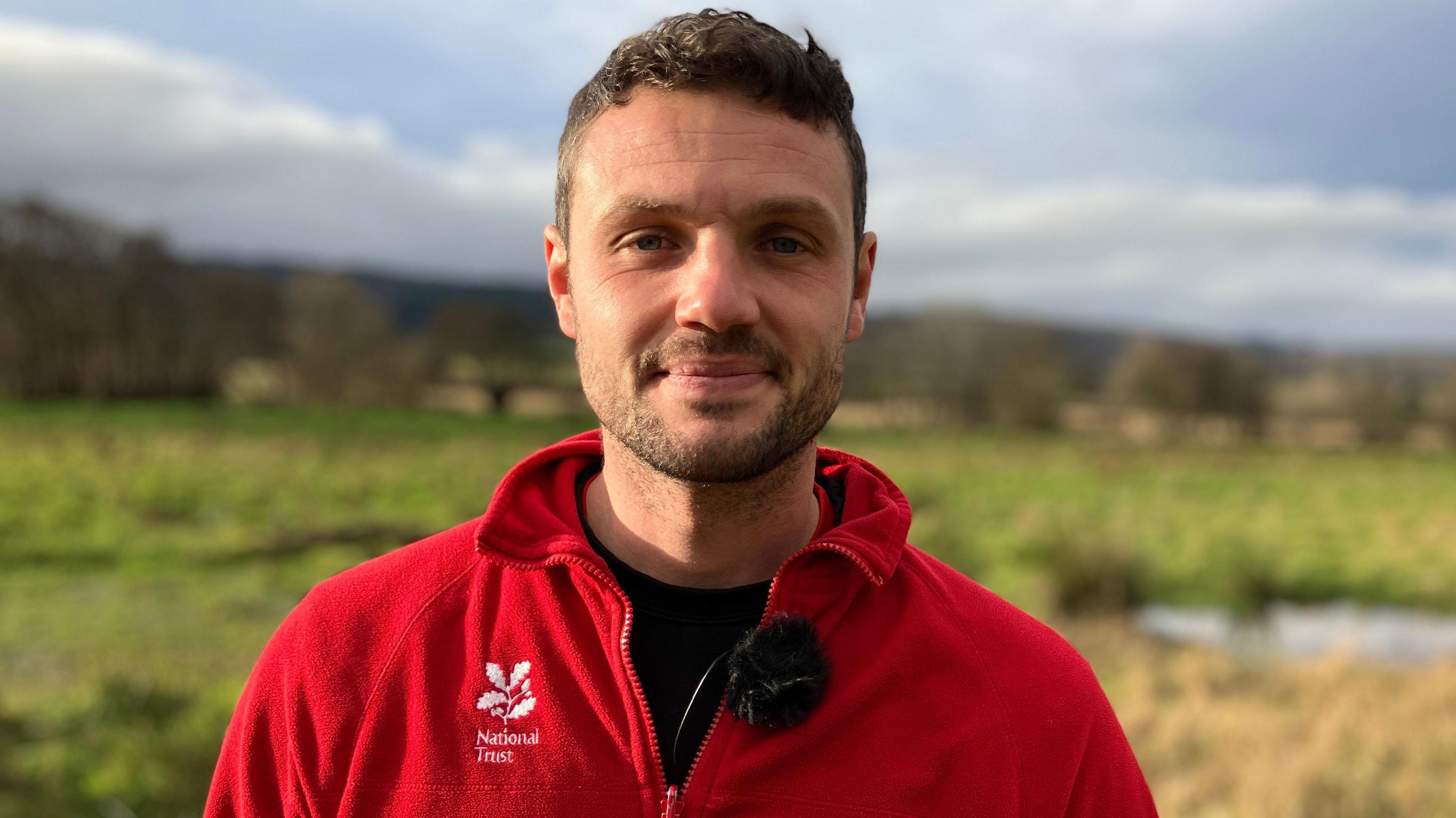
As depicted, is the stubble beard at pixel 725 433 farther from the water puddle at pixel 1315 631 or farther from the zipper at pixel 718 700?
the water puddle at pixel 1315 631

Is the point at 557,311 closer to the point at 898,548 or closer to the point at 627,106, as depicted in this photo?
the point at 627,106

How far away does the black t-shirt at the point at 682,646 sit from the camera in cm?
228

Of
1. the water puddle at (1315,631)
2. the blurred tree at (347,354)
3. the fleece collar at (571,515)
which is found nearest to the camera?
the fleece collar at (571,515)

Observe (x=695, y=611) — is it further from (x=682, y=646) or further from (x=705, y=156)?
(x=705, y=156)

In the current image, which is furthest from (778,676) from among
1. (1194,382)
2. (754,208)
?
(1194,382)

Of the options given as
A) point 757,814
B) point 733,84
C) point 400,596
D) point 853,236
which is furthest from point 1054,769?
point 733,84

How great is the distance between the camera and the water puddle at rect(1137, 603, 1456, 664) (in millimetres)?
16500

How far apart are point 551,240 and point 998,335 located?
63383mm

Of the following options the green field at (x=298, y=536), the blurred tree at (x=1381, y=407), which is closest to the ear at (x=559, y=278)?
the green field at (x=298, y=536)

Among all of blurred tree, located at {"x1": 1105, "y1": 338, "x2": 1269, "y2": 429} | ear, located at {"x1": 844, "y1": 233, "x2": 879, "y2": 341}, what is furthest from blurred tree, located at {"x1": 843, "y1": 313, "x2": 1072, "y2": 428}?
ear, located at {"x1": 844, "y1": 233, "x2": 879, "y2": 341}

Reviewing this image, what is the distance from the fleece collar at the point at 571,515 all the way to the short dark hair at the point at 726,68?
2.85 ft

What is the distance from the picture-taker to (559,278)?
9.11 ft

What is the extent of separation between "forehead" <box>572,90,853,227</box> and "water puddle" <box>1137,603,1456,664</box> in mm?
15839

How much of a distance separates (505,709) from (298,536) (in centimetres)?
1775
